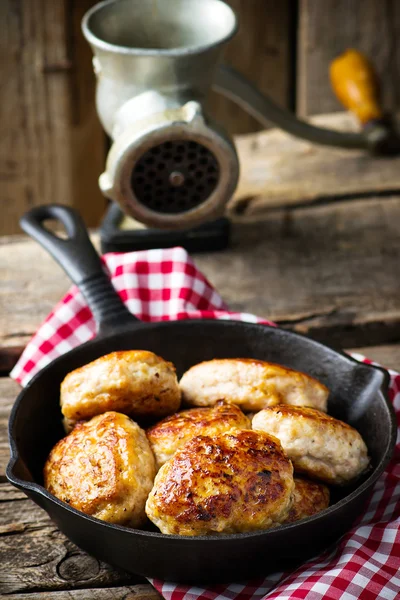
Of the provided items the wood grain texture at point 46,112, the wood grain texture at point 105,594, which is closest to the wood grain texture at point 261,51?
the wood grain texture at point 46,112

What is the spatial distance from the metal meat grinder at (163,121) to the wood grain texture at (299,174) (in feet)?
0.90

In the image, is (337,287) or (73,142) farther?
(73,142)

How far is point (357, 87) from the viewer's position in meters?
2.18

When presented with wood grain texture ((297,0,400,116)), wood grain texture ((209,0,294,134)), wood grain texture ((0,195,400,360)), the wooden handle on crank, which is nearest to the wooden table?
wood grain texture ((0,195,400,360))

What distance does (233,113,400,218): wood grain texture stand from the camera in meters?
2.07

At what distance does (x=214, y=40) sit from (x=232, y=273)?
19.8 inches

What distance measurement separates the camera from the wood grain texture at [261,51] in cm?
301

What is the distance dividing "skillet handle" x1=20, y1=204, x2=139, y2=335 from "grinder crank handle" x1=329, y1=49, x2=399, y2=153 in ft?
3.25

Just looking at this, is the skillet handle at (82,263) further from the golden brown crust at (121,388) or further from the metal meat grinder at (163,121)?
the golden brown crust at (121,388)

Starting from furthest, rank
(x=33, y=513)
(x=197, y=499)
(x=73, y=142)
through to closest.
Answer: (x=73, y=142) → (x=33, y=513) → (x=197, y=499)

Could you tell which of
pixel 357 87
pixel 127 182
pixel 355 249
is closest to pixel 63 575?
pixel 127 182

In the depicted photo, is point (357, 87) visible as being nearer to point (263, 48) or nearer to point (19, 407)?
point (263, 48)

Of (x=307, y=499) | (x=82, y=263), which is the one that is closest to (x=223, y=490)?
(x=307, y=499)

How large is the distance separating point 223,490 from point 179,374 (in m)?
0.45
